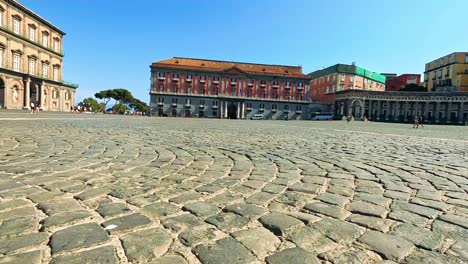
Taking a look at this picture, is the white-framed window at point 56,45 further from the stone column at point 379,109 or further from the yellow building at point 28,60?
the stone column at point 379,109

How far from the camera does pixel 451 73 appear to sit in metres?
69.6

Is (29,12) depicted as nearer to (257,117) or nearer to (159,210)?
(257,117)

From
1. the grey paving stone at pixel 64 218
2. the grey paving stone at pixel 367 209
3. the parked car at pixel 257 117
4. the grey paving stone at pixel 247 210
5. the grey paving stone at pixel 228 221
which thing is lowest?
the grey paving stone at pixel 64 218

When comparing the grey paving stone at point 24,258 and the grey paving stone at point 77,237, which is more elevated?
the grey paving stone at point 77,237

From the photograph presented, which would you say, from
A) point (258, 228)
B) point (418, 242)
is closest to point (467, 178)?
point (418, 242)

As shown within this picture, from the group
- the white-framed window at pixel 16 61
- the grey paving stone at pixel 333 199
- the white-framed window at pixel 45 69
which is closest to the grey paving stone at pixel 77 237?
the grey paving stone at pixel 333 199

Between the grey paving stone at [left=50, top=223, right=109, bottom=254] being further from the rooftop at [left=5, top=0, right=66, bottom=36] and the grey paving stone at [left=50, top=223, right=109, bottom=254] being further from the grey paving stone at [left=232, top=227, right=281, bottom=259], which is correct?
the rooftop at [left=5, top=0, right=66, bottom=36]

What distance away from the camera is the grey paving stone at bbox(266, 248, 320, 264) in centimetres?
186

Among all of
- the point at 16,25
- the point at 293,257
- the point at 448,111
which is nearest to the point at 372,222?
the point at 293,257

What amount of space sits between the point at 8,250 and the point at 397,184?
4181mm

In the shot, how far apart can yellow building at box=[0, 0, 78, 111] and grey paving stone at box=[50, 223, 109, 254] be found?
162 feet

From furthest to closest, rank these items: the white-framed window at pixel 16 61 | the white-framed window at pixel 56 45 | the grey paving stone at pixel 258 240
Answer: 1. the white-framed window at pixel 56 45
2. the white-framed window at pixel 16 61
3. the grey paving stone at pixel 258 240

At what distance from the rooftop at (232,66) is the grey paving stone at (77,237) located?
227 ft

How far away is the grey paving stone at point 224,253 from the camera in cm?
185
